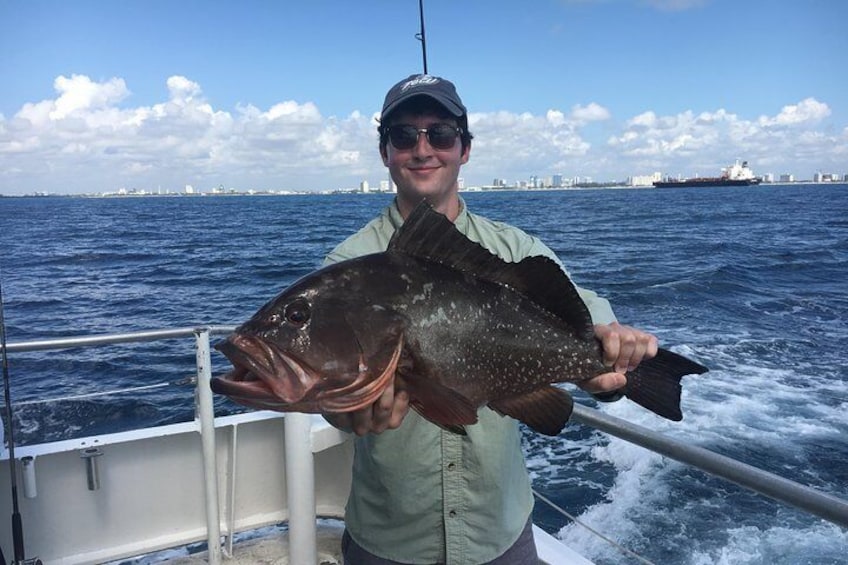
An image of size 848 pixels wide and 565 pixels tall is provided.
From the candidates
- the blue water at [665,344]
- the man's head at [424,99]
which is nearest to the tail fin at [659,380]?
the man's head at [424,99]

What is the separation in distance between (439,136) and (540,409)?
1.41m

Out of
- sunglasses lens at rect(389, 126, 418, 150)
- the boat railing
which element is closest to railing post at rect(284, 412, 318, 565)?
the boat railing

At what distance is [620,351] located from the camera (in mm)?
2340

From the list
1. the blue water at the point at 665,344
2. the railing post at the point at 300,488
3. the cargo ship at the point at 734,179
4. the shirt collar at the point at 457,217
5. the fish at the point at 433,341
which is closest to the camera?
the fish at the point at 433,341

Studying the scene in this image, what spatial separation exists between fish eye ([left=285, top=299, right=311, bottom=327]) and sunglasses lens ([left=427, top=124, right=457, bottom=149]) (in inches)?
46.7

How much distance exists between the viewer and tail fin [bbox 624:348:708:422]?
92.9 inches

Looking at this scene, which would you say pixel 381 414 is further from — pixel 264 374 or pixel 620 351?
pixel 620 351

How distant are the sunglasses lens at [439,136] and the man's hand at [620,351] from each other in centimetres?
118

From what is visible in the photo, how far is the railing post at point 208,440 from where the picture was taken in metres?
4.00

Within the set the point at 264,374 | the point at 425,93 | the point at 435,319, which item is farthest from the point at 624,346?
the point at 425,93

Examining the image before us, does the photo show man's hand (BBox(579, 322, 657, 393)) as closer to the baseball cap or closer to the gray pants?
the gray pants

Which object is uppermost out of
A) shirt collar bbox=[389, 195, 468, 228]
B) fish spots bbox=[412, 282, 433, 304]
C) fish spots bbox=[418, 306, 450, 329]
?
shirt collar bbox=[389, 195, 468, 228]

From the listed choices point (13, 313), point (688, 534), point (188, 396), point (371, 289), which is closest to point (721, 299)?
point (688, 534)

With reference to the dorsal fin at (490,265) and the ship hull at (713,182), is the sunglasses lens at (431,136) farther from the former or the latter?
the ship hull at (713,182)
